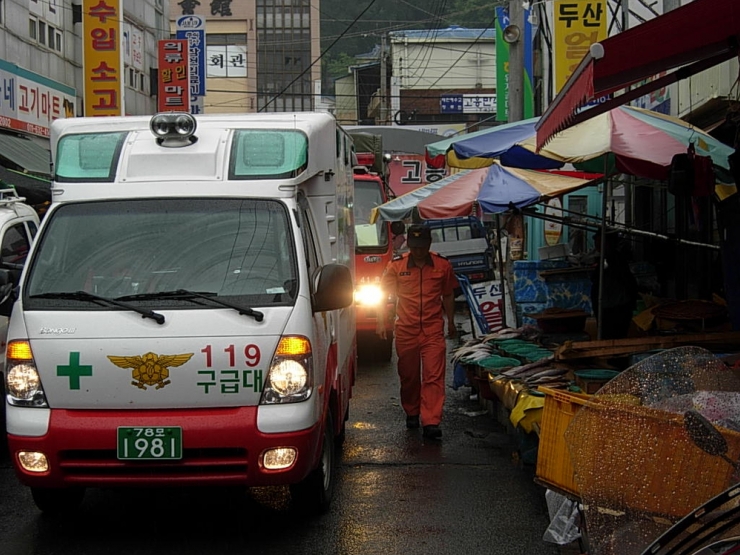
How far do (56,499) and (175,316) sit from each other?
5.25ft

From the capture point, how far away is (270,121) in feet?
19.8

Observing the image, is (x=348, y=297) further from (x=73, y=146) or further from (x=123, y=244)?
(x=73, y=146)

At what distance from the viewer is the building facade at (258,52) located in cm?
5706

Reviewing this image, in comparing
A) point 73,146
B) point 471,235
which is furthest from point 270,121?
point 471,235

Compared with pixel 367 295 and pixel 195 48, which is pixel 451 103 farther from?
pixel 367 295

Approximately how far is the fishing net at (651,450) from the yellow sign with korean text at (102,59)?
18284mm

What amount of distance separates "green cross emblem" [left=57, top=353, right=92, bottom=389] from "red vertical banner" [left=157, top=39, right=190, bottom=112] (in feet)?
66.4

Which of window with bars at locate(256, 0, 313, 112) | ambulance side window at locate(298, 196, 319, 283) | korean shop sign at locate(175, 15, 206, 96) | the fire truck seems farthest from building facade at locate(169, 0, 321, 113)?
ambulance side window at locate(298, 196, 319, 283)

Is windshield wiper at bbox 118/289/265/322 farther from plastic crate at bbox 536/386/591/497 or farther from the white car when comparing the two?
the white car

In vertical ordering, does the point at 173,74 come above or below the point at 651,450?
above

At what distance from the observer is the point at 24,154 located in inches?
676

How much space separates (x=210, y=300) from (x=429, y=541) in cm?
194

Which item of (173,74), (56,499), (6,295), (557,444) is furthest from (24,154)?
(557,444)

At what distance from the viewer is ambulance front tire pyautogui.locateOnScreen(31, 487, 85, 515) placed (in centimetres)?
572
